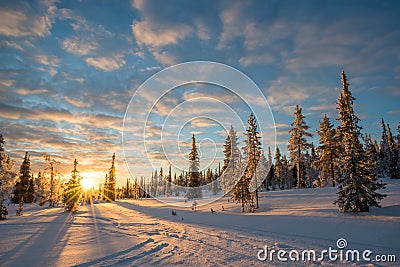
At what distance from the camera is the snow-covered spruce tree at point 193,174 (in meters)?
53.1

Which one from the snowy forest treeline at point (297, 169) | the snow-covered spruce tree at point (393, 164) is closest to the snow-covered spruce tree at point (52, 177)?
the snowy forest treeline at point (297, 169)

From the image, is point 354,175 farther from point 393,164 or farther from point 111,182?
point 111,182

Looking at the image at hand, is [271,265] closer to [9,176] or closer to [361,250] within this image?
[361,250]

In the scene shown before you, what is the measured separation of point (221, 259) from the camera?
8.79 m

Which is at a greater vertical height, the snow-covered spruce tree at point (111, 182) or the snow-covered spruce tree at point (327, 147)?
the snow-covered spruce tree at point (327, 147)

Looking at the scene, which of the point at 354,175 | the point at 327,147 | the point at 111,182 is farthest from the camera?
the point at 111,182

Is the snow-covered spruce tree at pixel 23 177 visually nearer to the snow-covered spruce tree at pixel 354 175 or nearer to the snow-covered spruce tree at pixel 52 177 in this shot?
the snow-covered spruce tree at pixel 52 177

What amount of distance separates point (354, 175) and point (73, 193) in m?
38.9

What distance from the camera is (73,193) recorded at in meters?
36.8

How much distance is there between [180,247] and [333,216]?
1346cm

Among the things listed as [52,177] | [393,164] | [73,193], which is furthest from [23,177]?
[393,164]

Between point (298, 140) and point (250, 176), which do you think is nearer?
point (250, 176)
